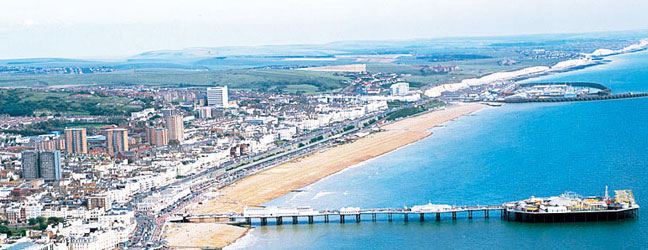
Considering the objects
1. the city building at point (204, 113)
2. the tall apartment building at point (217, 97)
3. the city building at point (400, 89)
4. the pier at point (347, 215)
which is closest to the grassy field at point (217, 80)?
the city building at point (400, 89)

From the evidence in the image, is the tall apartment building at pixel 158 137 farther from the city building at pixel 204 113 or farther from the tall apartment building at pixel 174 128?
the city building at pixel 204 113

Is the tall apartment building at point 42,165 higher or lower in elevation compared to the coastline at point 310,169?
higher

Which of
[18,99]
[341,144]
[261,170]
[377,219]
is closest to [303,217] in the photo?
[377,219]

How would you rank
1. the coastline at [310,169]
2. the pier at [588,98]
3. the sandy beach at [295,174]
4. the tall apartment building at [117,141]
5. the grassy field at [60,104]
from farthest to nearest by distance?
the pier at [588,98], the grassy field at [60,104], the tall apartment building at [117,141], the coastline at [310,169], the sandy beach at [295,174]

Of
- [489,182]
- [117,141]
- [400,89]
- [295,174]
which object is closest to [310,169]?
[295,174]

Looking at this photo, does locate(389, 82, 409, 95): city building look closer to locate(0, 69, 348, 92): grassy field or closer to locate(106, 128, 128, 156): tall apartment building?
locate(0, 69, 348, 92): grassy field
